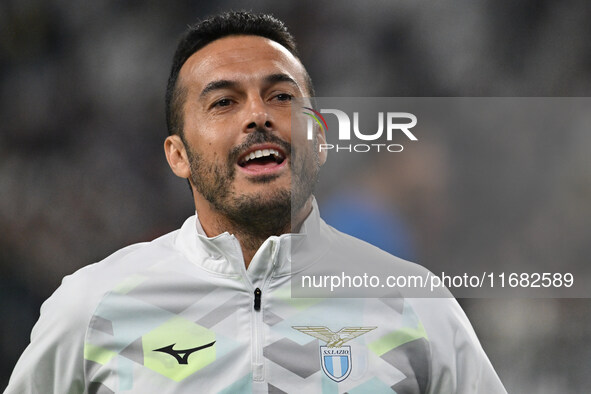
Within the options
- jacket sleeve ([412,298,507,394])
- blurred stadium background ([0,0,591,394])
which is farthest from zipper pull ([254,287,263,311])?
blurred stadium background ([0,0,591,394])

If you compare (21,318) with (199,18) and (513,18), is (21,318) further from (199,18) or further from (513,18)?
(513,18)

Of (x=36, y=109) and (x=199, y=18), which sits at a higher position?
(x=199, y=18)

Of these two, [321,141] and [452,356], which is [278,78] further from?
[452,356]

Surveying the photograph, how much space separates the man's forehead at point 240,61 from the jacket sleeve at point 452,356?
666 mm

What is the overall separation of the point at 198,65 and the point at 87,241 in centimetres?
129

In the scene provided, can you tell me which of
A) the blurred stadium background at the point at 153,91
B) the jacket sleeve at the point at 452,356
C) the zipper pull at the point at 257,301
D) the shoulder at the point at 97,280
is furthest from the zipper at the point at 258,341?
the blurred stadium background at the point at 153,91

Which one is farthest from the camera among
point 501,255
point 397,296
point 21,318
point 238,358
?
point 21,318

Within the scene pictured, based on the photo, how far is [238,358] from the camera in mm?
1622

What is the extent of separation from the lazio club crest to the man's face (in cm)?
29

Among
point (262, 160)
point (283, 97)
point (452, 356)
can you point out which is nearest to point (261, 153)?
point (262, 160)

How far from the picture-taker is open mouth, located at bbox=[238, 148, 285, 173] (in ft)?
5.49

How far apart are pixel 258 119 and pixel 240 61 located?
0.65ft

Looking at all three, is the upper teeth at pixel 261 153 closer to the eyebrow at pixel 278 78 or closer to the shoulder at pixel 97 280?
the eyebrow at pixel 278 78

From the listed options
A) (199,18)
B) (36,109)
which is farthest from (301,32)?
(36,109)
